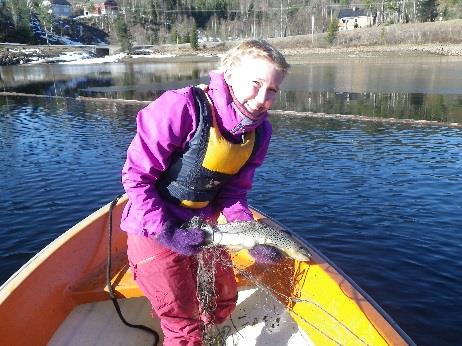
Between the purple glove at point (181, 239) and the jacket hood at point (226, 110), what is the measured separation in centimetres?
72

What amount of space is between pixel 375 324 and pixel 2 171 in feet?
41.7

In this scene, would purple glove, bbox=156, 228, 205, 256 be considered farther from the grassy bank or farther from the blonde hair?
the grassy bank

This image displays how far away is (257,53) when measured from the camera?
2.54m

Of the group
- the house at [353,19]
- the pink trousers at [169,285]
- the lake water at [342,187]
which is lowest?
the lake water at [342,187]

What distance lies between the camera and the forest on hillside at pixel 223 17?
97.4 m

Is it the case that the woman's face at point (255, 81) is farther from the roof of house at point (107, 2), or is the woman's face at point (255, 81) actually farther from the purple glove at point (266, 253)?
the roof of house at point (107, 2)

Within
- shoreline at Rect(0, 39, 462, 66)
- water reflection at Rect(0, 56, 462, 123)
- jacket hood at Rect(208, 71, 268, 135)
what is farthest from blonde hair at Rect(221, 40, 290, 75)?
shoreline at Rect(0, 39, 462, 66)

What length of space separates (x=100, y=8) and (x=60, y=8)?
12.5 m

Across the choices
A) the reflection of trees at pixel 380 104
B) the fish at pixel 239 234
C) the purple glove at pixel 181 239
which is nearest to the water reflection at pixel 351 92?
the reflection of trees at pixel 380 104

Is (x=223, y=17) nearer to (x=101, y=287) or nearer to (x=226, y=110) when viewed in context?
(x=101, y=287)

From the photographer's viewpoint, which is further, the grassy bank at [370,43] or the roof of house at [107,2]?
the roof of house at [107,2]

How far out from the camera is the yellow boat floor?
399 centimetres

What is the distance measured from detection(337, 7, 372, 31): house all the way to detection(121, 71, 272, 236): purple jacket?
347 ft

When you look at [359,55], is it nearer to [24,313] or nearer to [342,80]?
[342,80]
